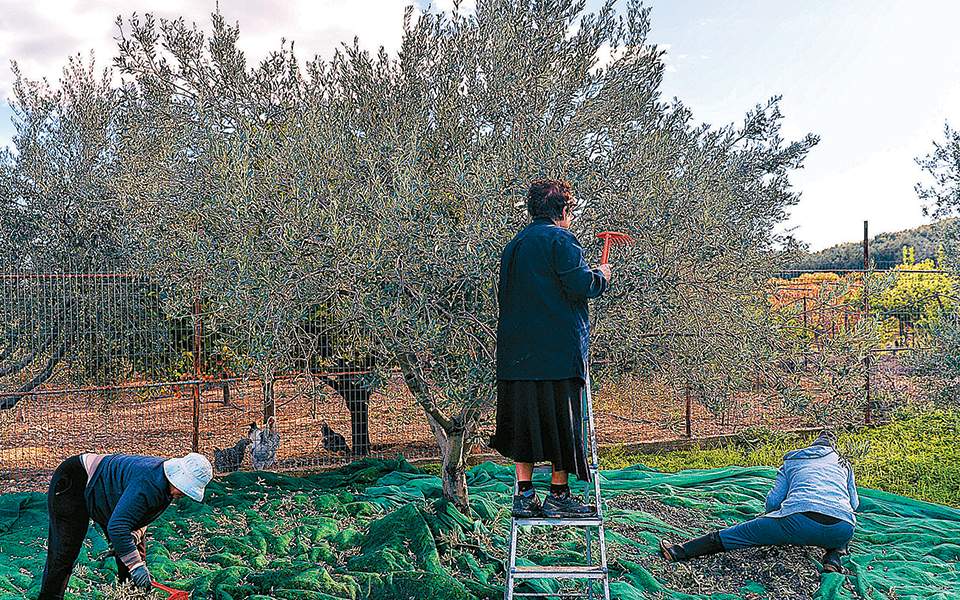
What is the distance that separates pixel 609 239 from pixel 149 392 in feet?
20.0

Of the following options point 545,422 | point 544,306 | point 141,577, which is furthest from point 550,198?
point 141,577

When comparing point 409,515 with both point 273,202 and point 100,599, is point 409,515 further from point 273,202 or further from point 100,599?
point 273,202

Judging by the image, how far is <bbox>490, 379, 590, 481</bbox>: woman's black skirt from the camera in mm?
4527

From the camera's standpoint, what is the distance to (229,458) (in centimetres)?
844

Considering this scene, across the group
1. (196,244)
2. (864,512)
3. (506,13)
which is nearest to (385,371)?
(196,244)

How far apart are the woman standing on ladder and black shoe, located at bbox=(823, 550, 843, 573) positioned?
2133mm

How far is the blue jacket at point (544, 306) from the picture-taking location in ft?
14.4

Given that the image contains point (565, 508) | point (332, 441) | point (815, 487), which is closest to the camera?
point (565, 508)

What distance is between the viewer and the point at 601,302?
17.5 ft

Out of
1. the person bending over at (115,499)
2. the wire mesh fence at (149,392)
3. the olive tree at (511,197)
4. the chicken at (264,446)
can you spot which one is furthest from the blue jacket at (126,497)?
the chicken at (264,446)

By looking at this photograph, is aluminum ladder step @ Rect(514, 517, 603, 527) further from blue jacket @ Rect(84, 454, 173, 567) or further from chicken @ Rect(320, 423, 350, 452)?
chicken @ Rect(320, 423, 350, 452)

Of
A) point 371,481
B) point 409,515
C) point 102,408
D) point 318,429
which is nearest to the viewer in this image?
point 409,515

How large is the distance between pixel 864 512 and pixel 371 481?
15.3ft

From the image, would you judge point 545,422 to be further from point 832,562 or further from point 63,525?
point 63,525
